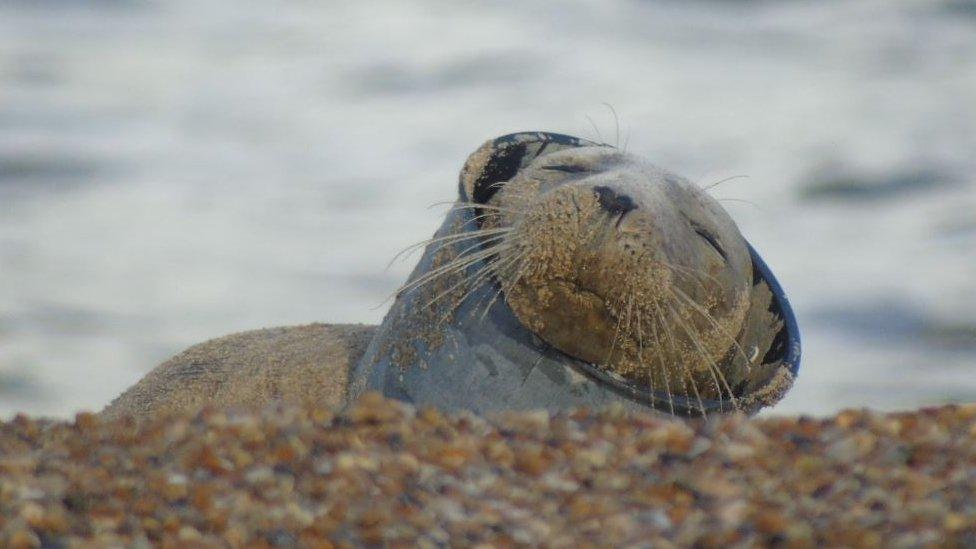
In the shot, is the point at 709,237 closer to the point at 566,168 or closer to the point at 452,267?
the point at 566,168

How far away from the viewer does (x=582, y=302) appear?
3525 mm

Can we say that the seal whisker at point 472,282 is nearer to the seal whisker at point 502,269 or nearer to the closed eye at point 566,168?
the seal whisker at point 502,269

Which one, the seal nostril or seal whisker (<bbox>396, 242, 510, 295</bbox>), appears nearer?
the seal nostril

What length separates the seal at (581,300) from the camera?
3.50m

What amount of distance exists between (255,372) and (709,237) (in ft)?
6.02

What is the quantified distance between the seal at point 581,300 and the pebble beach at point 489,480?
2.86 ft

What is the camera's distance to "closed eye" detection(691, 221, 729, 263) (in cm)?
384

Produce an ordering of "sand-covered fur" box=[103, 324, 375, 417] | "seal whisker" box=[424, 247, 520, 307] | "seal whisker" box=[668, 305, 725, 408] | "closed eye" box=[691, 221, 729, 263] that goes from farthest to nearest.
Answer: "sand-covered fur" box=[103, 324, 375, 417] < "closed eye" box=[691, 221, 729, 263] < "seal whisker" box=[424, 247, 520, 307] < "seal whisker" box=[668, 305, 725, 408]

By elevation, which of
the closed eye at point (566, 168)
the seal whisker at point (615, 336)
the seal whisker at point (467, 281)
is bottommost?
the seal whisker at point (615, 336)

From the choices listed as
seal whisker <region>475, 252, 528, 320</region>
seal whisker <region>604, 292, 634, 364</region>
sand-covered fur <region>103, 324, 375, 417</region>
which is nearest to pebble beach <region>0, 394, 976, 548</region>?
seal whisker <region>604, 292, 634, 364</region>

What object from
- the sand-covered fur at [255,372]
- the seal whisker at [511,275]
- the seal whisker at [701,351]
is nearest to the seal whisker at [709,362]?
the seal whisker at [701,351]

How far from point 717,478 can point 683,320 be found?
54.6 inches

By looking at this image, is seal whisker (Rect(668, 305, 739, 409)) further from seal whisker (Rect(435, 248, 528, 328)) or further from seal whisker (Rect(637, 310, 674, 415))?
seal whisker (Rect(435, 248, 528, 328))

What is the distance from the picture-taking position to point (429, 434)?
2.51m
